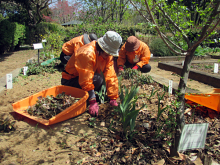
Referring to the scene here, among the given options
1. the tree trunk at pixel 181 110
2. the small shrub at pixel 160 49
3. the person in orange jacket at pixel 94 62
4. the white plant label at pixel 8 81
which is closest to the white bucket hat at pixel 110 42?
the person in orange jacket at pixel 94 62

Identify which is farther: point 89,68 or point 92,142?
point 89,68

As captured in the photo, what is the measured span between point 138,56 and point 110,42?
218 cm

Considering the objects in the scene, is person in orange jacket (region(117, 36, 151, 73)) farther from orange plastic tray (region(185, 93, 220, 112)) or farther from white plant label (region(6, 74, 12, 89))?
white plant label (region(6, 74, 12, 89))

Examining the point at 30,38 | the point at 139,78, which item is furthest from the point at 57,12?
the point at 139,78

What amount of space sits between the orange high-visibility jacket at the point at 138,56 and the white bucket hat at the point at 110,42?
6.46ft

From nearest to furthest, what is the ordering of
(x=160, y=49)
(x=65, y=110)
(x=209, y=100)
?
(x=65, y=110) → (x=209, y=100) → (x=160, y=49)

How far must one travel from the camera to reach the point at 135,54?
416 centimetres

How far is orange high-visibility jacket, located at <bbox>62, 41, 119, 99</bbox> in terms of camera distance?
2174 mm

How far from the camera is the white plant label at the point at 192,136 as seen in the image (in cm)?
139

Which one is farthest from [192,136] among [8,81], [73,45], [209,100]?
[8,81]

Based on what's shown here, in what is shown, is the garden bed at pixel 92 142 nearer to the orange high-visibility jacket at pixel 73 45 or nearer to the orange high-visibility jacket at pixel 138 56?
the orange high-visibility jacket at pixel 73 45

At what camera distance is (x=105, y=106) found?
2.44m

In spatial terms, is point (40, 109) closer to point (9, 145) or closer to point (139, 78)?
point (9, 145)

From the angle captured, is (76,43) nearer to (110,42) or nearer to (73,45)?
(73,45)
